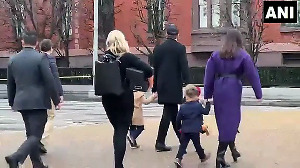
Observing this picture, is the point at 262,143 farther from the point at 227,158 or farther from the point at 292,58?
the point at 292,58

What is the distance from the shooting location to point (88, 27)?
35406mm

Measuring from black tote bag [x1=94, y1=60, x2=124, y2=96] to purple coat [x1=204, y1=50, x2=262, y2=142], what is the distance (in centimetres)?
125

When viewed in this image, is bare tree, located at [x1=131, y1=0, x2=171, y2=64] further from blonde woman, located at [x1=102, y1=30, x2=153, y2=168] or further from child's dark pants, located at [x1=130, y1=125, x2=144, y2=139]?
blonde woman, located at [x1=102, y1=30, x2=153, y2=168]

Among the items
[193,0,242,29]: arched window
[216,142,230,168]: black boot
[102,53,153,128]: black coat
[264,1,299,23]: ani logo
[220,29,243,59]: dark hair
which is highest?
[193,0,242,29]: arched window

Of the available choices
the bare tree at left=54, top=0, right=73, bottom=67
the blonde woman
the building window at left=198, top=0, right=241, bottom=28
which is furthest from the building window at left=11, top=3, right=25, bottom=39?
the blonde woman

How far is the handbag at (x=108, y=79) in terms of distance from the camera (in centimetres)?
678

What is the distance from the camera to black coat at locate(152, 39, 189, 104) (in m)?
8.48

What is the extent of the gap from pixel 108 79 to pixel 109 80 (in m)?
0.03

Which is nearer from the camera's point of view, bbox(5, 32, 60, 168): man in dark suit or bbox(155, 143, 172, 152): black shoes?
bbox(5, 32, 60, 168): man in dark suit

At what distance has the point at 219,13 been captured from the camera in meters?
30.9

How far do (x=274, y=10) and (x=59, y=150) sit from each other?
778 centimetres

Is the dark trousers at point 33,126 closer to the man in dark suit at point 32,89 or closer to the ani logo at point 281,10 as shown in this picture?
the man in dark suit at point 32,89

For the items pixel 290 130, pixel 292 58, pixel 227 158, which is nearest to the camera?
pixel 227 158

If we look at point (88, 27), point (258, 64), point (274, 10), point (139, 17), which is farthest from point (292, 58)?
point (274, 10)
